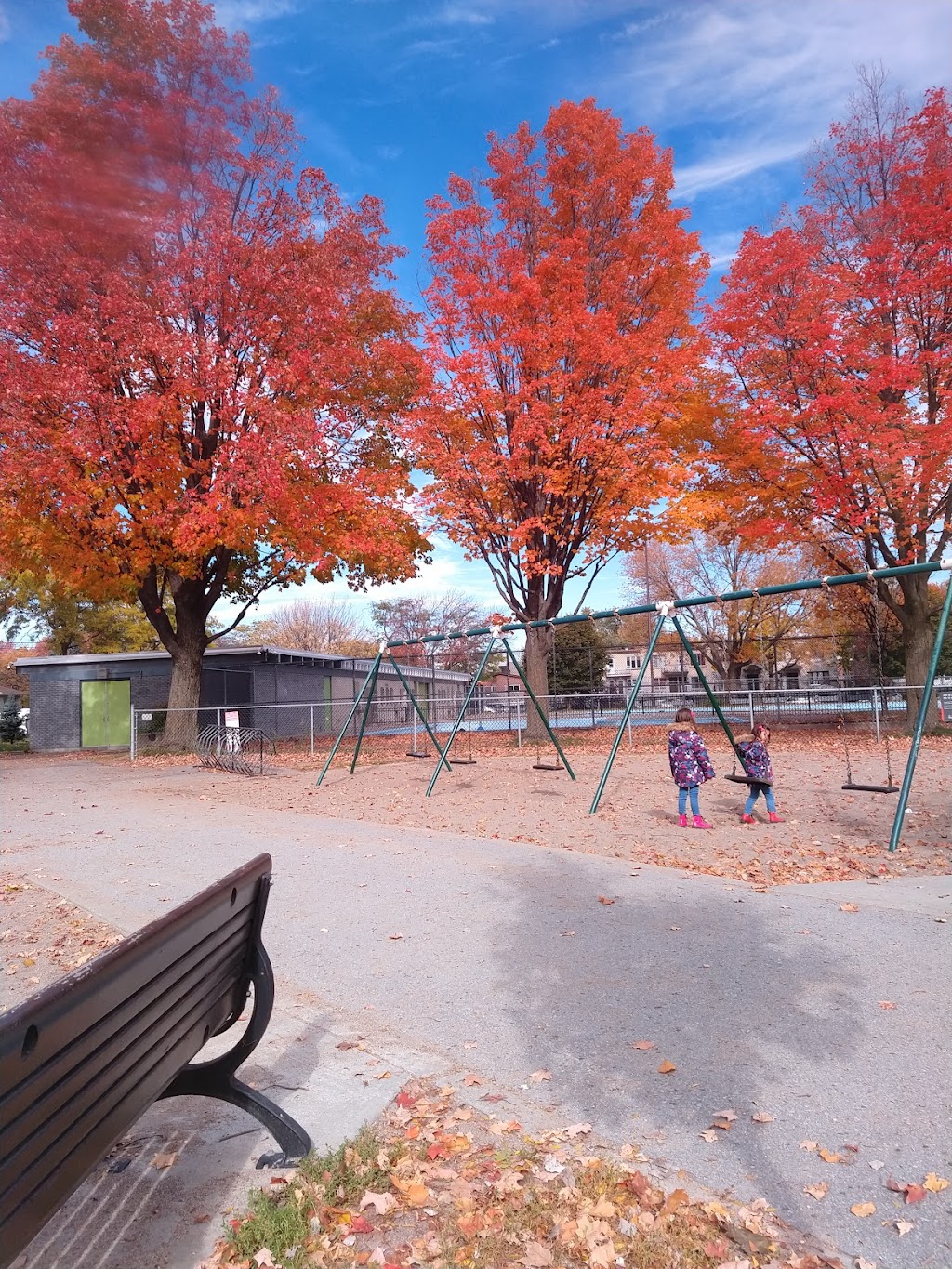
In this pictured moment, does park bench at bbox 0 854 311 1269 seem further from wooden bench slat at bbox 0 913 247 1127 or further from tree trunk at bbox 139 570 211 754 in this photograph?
tree trunk at bbox 139 570 211 754

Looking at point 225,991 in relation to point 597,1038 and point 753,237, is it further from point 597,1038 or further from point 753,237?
point 753,237

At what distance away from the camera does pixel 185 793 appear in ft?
43.3

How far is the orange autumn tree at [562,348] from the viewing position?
17.6 metres

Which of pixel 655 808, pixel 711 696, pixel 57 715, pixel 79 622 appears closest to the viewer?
pixel 655 808

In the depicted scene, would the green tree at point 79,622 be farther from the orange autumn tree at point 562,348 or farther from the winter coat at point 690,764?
the winter coat at point 690,764

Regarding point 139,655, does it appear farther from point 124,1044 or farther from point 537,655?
point 124,1044

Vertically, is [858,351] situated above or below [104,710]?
above

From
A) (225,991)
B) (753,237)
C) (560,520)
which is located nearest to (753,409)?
(753,237)

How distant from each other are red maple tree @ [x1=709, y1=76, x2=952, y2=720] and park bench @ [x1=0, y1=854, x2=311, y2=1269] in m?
17.4

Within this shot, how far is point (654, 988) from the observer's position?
4.48 m

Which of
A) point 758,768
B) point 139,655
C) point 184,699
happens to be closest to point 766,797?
point 758,768

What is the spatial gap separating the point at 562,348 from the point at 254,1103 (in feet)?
55.6

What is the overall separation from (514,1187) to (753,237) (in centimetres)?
1981

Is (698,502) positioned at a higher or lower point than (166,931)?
higher
